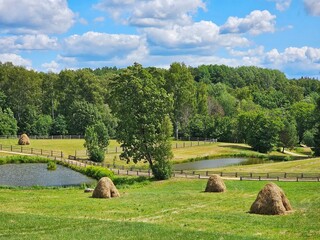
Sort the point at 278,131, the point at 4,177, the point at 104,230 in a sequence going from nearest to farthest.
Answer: the point at 104,230, the point at 4,177, the point at 278,131

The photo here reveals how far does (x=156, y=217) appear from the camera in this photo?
29.8 m

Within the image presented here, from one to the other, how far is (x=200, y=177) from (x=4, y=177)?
25632 mm

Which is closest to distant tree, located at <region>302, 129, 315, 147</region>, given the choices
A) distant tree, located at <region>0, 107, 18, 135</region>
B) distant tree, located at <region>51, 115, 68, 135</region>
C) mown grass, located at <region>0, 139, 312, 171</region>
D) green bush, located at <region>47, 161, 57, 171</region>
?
mown grass, located at <region>0, 139, 312, 171</region>

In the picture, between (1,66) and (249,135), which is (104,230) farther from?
(1,66)

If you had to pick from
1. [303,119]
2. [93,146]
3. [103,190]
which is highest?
[303,119]

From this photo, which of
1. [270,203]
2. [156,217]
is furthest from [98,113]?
[270,203]

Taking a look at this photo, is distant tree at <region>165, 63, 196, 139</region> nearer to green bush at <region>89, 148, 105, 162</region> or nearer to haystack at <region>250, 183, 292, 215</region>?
green bush at <region>89, 148, 105, 162</region>

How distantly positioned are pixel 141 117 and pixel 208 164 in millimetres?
32441

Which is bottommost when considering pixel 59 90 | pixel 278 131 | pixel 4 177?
pixel 4 177

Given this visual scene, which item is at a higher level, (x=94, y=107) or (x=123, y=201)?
(x=94, y=107)

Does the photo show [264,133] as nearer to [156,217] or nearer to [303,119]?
[303,119]

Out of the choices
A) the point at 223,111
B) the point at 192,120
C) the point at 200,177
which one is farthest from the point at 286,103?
the point at 200,177

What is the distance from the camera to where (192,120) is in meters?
123

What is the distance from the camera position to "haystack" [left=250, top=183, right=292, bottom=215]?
30172 mm
